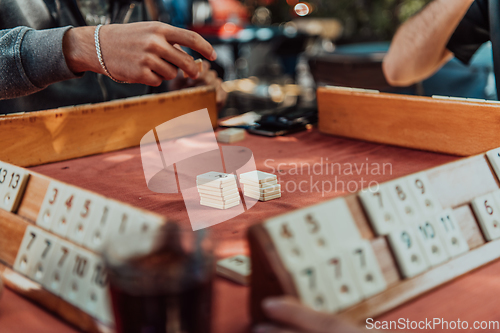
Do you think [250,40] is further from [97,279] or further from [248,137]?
[97,279]

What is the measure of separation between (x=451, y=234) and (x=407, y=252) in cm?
12

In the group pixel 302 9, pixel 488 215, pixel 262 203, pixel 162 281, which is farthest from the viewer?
pixel 302 9

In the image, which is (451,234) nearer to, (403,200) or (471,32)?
(403,200)

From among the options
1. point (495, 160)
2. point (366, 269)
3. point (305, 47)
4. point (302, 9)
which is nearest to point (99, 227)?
point (366, 269)

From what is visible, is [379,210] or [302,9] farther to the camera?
[302,9]

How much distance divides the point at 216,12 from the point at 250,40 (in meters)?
2.00

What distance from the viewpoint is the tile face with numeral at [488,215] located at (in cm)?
77

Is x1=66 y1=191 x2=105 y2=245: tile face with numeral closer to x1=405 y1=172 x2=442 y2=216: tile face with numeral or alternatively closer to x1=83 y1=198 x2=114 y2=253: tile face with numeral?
x1=83 y1=198 x2=114 y2=253: tile face with numeral

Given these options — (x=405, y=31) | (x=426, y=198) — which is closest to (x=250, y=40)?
(x=405, y=31)

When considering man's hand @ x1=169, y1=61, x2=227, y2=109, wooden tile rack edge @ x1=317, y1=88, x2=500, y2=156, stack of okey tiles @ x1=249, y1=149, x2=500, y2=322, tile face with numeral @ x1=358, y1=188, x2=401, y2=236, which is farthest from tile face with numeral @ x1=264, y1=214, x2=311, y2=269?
man's hand @ x1=169, y1=61, x2=227, y2=109

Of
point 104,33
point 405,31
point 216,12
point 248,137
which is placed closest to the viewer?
point 104,33

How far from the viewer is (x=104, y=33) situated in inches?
40.8

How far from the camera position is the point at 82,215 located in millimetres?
687

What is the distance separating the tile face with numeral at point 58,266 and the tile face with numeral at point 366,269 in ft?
1.34
